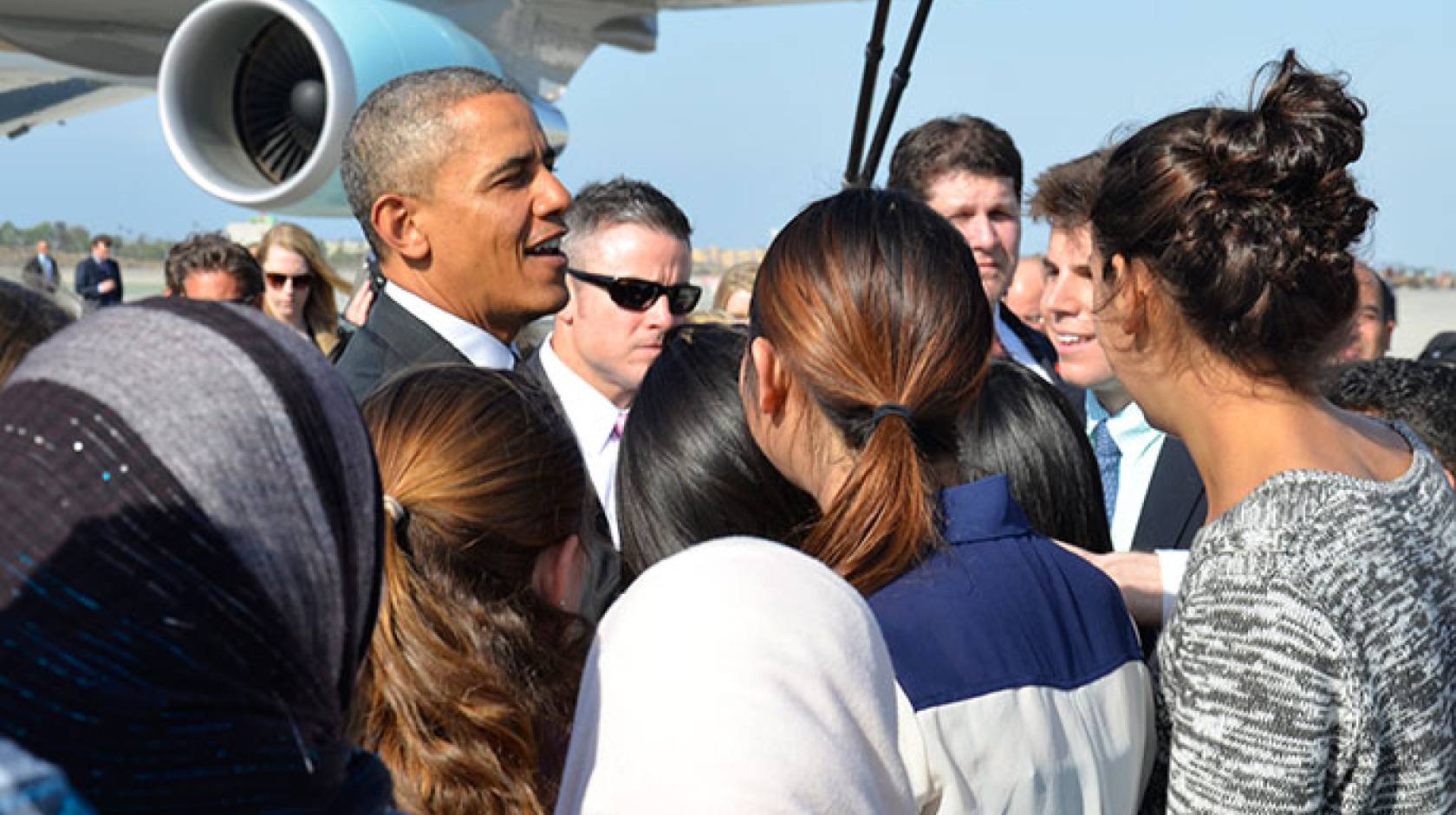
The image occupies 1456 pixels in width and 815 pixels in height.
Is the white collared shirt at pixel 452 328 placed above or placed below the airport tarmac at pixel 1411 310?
above

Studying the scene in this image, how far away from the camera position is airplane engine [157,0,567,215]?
5387 mm

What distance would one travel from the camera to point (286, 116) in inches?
223

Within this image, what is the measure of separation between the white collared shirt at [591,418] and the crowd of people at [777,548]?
67 centimetres

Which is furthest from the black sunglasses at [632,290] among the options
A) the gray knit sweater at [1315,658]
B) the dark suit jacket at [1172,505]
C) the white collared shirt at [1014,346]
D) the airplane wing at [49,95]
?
the airplane wing at [49,95]

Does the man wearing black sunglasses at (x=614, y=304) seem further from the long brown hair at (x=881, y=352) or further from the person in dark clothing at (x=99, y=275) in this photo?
the person in dark clothing at (x=99, y=275)

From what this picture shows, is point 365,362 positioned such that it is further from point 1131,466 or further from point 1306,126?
point 1306,126

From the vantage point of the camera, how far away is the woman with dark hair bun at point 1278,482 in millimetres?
1435

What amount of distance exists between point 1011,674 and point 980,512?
19cm

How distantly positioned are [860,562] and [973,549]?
0.12 m

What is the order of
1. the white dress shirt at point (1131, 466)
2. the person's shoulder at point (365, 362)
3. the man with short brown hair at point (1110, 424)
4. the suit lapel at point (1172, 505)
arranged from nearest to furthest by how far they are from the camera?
the person's shoulder at point (365, 362) < the man with short brown hair at point (1110, 424) < the suit lapel at point (1172, 505) < the white dress shirt at point (1131, 466)

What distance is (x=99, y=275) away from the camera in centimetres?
1581

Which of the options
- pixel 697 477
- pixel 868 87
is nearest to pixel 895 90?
pixel 868 87

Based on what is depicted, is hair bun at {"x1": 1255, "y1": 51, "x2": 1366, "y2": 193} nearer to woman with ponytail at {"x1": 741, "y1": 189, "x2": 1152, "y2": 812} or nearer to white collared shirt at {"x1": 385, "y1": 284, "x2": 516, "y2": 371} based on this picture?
woman with ponytail at {"x1": 741, "y1": 189, "x2": 1152, "y2": 812}

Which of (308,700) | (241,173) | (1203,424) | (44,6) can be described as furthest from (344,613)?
(44,6)
